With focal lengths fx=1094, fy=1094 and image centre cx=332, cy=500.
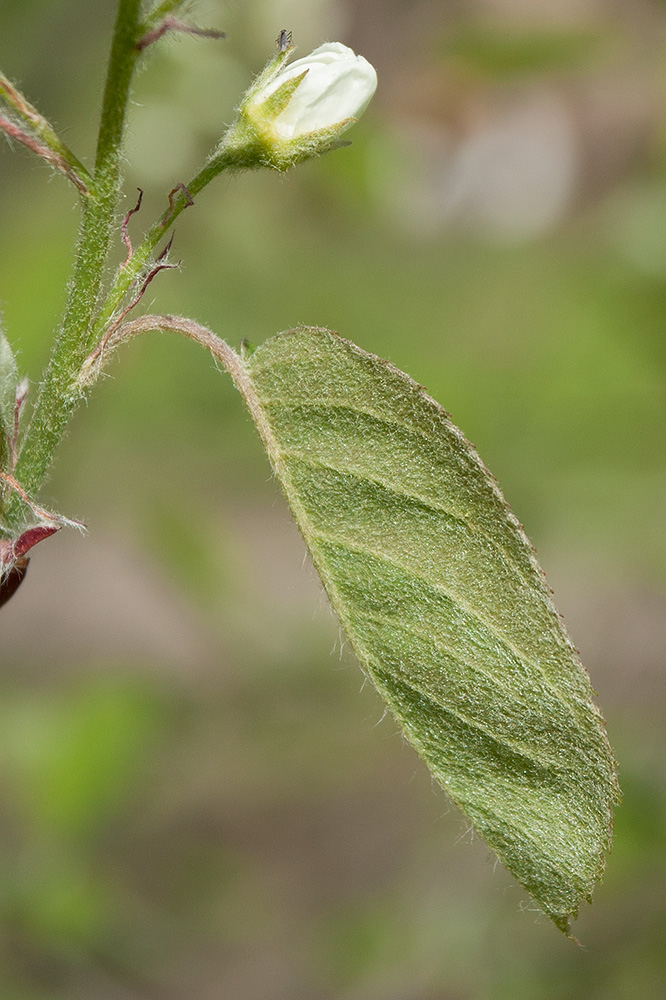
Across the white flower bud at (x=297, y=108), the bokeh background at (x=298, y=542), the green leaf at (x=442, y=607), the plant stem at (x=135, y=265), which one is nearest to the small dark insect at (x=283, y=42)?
the white flower bud at (x=297, y=108)

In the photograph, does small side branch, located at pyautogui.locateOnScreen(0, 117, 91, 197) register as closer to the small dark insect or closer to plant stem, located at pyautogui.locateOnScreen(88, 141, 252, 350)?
plant stem, located at pyautogui.locateOnScreen(88, 141, 252, 350)

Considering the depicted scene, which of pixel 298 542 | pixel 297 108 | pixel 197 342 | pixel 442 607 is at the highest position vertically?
pixel 297 108

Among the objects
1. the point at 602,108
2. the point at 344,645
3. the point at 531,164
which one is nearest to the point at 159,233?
the point at 344,645

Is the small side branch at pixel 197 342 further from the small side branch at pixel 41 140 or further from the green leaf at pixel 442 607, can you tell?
the small side branch at pixel 41 140

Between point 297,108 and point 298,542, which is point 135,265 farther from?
point 298,542

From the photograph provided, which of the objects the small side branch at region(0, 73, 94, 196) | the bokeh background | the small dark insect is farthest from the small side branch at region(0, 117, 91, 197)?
the bokeh background

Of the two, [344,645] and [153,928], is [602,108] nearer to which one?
[153,928]

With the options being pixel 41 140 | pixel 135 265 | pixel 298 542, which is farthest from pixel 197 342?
pixel 298 542
